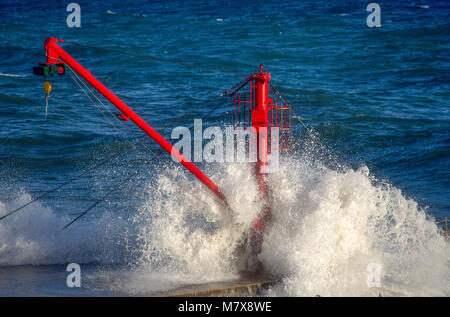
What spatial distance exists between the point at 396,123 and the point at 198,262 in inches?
637

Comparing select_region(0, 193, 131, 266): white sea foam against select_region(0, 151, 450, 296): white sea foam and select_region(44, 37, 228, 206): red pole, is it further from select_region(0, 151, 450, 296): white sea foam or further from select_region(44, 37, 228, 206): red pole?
select_region(44, 37, 228, 206): red pole

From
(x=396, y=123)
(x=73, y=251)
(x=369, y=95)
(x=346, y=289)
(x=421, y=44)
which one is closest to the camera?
(x=346, y=289)

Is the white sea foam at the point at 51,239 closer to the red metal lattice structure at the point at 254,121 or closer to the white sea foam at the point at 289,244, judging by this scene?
the white sea foam at the point at 289,244

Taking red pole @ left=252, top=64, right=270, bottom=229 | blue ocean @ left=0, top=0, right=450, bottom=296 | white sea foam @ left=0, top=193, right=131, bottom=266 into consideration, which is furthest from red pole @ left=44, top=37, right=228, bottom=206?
white sea foam @ left=0, top=193, right=131, bottom=266

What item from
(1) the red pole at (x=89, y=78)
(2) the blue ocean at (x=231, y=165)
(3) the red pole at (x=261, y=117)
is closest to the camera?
(1) the red pole at (x=89, y=78)

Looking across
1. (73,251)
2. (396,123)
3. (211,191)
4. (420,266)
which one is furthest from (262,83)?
(396,123)

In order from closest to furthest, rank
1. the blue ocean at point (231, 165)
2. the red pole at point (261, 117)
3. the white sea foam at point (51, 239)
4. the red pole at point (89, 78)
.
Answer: the red pole at point (89, 78)
the blue ocean at point (231, 165)
the red pole at point (261, 117)
the white sea foam at point (51, 239)

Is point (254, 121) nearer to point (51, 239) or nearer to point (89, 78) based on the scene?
point (89, 78)

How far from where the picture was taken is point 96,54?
40.4 metres

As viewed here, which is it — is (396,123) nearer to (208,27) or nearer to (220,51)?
(220,51)

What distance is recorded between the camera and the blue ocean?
11.7 meters

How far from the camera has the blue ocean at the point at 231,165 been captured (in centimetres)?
1166

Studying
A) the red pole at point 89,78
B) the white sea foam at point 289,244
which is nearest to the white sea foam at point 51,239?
the white sea foam at point 289,244

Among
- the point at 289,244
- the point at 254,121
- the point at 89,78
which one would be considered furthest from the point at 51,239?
the point at 289,244
